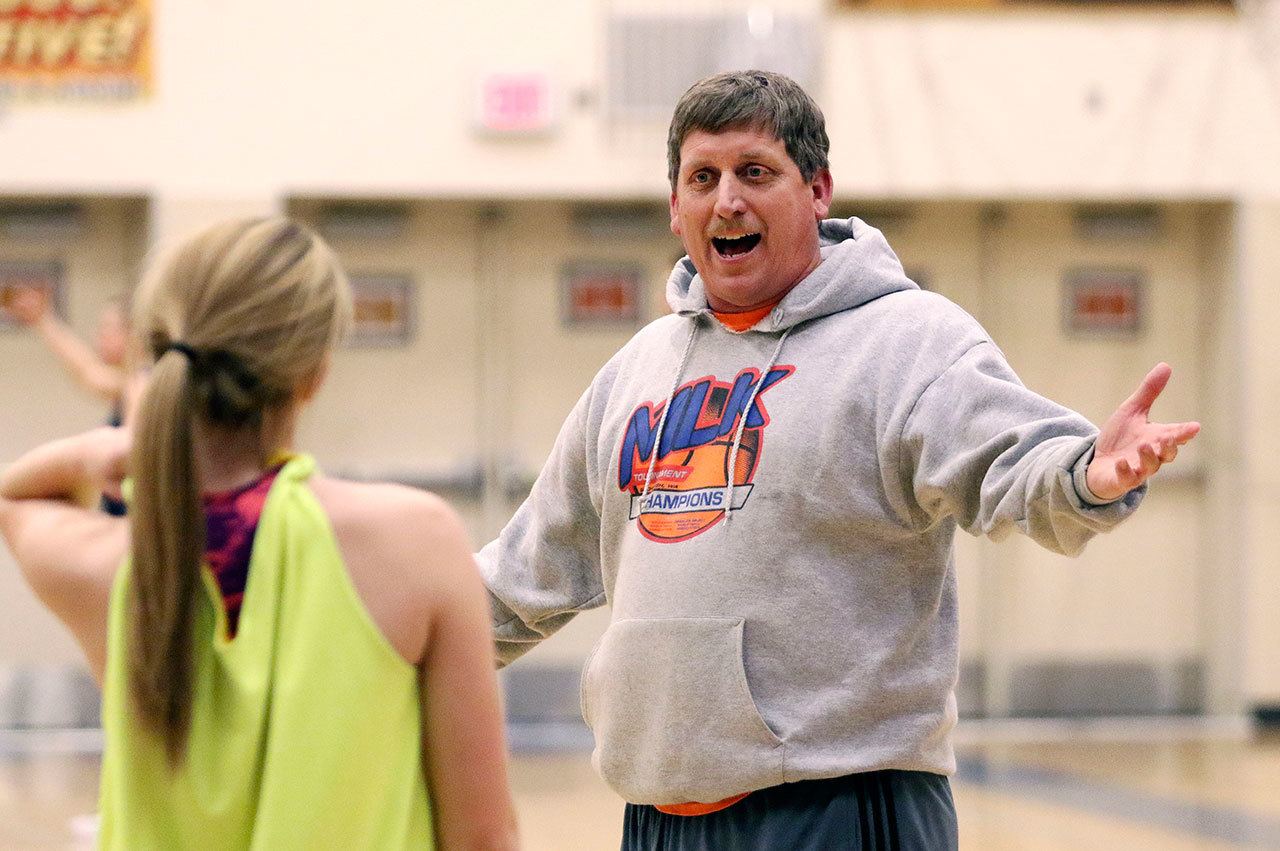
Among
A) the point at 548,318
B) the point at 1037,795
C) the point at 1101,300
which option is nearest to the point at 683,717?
the point at 1037,795

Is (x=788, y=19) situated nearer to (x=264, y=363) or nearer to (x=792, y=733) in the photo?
(x=792, y=733)

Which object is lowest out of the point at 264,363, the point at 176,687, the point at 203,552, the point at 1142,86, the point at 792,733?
the point at 792,733

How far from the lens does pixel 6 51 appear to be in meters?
A: 8.19

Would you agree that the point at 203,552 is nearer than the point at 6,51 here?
Yes

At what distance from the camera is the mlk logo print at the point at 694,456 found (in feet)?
8.20

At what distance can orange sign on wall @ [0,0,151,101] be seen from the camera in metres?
8.20

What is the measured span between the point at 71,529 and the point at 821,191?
1.30 metres

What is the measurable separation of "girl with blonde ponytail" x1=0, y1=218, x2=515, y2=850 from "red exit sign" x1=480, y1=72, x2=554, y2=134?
21.8 feet

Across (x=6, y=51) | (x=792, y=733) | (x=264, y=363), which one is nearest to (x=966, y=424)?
(x=792, y=733)

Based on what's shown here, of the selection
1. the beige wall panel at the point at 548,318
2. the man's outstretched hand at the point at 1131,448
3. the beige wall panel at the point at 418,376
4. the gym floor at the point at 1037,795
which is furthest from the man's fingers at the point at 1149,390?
the beige wall panel at the point at 418,376

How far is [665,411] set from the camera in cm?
264

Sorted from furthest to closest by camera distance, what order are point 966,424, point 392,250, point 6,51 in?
point 392,250 < point 6,51 < point 966,424

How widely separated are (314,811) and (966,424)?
1037mm

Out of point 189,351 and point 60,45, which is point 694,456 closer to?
point 189,351
